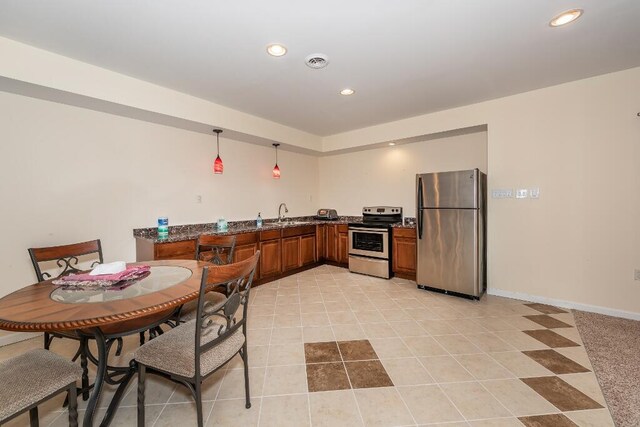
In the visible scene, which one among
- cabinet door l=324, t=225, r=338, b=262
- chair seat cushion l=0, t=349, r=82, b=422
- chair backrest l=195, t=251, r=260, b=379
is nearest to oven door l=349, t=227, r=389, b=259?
cabinet door l=324, t=225, r=338, b=262

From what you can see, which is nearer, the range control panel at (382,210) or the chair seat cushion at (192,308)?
the chair seat cushion at (192,308)

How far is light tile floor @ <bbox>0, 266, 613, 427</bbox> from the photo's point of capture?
1.59 meters

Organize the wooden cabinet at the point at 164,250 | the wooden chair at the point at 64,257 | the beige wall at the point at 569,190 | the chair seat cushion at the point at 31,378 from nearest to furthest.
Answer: the chair seat cushion at the point at 31,378, the wooden chair at the point at 64,257, the beige wall at the point at 569,190, the wooden cabinet at the point at 164,250

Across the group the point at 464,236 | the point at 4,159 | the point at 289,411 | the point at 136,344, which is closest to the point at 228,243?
the point at 136,344

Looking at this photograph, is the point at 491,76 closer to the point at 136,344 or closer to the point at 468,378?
the point at 468,378

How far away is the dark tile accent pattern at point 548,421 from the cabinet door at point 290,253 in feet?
11.0

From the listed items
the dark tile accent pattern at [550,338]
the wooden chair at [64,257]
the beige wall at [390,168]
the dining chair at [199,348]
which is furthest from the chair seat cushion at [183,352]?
the beige wall at [390,168]

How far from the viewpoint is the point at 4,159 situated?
7.90ft

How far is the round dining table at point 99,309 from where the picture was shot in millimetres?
1171

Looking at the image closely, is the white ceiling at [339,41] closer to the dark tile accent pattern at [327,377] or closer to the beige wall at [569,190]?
the beige wall at [569,190]

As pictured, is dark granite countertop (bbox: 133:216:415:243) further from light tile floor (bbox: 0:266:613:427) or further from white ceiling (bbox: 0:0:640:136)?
white ceiling (bbox: 0:0:640:136)

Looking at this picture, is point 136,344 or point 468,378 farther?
point 136,344

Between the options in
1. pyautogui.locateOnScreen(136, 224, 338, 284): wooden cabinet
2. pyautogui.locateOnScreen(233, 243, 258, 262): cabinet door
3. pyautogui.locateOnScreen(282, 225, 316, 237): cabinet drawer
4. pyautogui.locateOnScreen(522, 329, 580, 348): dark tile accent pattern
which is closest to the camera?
pyautogui.locateOnScreen(522, 329, 580, 348): dark tile accent pattern

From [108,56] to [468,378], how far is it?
3.91 m
